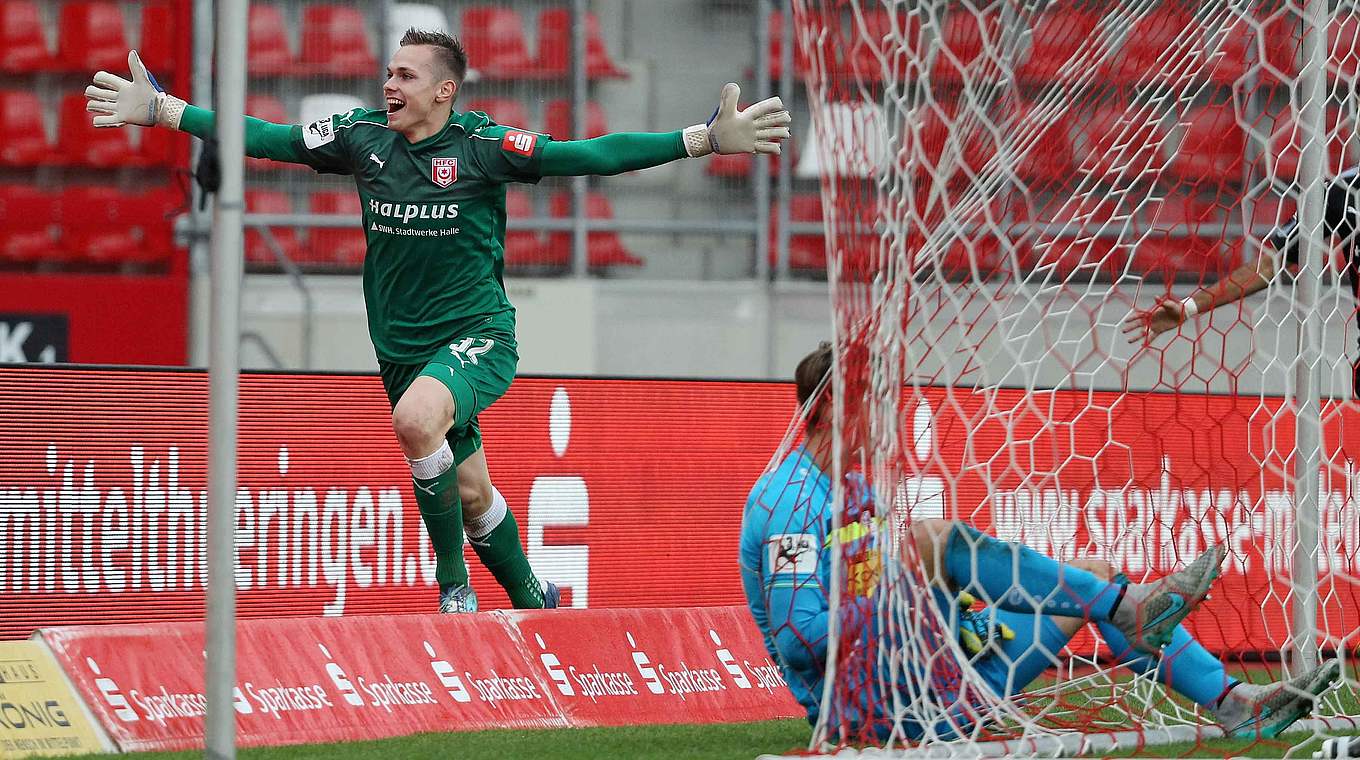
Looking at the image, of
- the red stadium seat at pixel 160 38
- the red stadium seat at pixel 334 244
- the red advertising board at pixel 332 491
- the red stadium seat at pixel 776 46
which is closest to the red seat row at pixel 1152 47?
the red advertising board at pixel 332 491

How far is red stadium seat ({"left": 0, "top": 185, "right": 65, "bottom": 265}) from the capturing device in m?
9.77

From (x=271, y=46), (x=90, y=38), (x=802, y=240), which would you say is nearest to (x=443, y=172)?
(x=802, y=240)

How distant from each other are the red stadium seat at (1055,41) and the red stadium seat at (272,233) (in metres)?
5.53

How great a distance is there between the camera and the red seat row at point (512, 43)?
10.0 meters

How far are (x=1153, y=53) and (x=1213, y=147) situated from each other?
0.48 m

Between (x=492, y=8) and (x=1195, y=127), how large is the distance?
5352 mm

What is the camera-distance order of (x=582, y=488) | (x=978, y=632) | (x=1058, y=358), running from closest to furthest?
(x=978, y=632) < (x=582, y=488) < (x=1058, y=358)

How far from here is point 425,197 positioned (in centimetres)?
495

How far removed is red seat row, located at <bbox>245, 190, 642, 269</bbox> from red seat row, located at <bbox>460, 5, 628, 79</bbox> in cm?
73

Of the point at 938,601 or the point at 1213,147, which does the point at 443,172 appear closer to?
the point at 938,601

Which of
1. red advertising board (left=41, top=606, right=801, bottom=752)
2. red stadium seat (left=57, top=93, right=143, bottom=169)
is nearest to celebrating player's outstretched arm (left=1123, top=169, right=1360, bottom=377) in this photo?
red advertising board (left=41, top=606, right=801, bottom=752)

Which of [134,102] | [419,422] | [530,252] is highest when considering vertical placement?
[134,102]

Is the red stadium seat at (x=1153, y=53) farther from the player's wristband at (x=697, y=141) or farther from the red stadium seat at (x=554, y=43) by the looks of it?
the red stadium seat at (x=554, y=43)

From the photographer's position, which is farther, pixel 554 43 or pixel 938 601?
pixel 554 43
